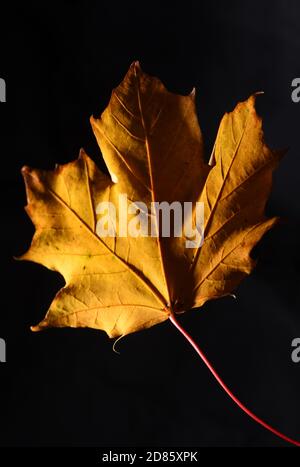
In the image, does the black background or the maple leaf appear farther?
the black background

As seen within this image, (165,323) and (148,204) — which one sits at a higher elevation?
(148,204)

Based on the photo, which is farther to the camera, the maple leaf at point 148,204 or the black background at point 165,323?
the black background at point 165,323

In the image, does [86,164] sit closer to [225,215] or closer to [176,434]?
[225,215]

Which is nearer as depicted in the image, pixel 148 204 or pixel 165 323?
pixel 148 204
